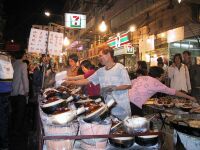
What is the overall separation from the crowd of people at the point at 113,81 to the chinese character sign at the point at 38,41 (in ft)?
1.30

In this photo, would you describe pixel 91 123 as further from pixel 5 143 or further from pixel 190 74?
pixel 190 74

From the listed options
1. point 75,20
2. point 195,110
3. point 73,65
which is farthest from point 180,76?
point 75,20

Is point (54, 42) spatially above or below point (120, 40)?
below

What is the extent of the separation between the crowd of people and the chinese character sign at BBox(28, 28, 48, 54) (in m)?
0.40

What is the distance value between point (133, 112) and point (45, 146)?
3.43m

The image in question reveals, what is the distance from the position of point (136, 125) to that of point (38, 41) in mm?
5483

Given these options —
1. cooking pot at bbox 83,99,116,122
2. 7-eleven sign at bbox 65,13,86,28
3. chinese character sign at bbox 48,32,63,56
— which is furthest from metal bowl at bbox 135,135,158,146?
7-eleven sign at bbox 65,13,86,28

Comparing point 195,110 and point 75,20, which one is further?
point 75,20

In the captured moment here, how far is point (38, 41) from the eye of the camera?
8.03 meters

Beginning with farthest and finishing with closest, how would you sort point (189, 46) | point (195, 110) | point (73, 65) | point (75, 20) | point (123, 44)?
point (75, 20)
point (123, 44)
point (189, 46)
point (73, 65)
point (195, 110)

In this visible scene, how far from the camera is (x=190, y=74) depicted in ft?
34.6

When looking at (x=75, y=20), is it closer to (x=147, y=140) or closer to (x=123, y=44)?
(x=123, y=44)

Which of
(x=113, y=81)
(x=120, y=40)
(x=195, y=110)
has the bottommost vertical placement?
(x=195, y=110)

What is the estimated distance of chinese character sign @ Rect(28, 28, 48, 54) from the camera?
7938mm
